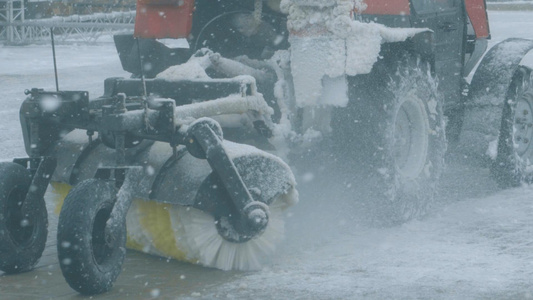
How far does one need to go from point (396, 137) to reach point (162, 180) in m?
2.12

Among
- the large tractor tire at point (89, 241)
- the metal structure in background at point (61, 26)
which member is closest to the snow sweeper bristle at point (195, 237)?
the large tractor tire at point (89, 241)

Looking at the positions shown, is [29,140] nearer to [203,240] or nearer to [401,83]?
[203,240]

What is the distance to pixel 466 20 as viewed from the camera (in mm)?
7887

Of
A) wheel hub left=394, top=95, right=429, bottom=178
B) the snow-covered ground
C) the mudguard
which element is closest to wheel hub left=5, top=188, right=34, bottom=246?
the snow-covered ground

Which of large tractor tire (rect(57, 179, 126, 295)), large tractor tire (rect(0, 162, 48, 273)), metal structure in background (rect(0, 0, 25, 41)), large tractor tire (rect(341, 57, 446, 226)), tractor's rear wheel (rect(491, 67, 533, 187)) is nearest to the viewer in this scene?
large tractor tire (rect(57, 179, 126, 295))

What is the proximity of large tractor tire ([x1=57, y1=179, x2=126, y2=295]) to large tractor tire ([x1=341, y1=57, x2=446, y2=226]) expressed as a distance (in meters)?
2.02

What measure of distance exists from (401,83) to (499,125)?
1.39 metres

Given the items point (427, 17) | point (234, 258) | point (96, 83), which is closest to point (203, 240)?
point (234, 258)

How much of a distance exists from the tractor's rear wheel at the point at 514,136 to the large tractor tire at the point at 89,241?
12.3 feet

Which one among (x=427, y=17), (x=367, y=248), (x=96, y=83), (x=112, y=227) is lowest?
(x=96, y=83)

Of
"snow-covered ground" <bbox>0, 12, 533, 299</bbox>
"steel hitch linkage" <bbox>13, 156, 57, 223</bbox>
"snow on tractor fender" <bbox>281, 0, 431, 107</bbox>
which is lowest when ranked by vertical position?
"snow-covered ground" <bbox>0, 12, 533, 299</bbox>

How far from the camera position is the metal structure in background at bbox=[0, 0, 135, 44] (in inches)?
1022

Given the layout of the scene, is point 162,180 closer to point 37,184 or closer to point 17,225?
point 37,184

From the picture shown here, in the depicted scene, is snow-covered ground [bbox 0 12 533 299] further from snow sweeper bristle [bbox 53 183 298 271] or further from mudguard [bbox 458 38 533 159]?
mudguard [bbox 458 38 533 159]
